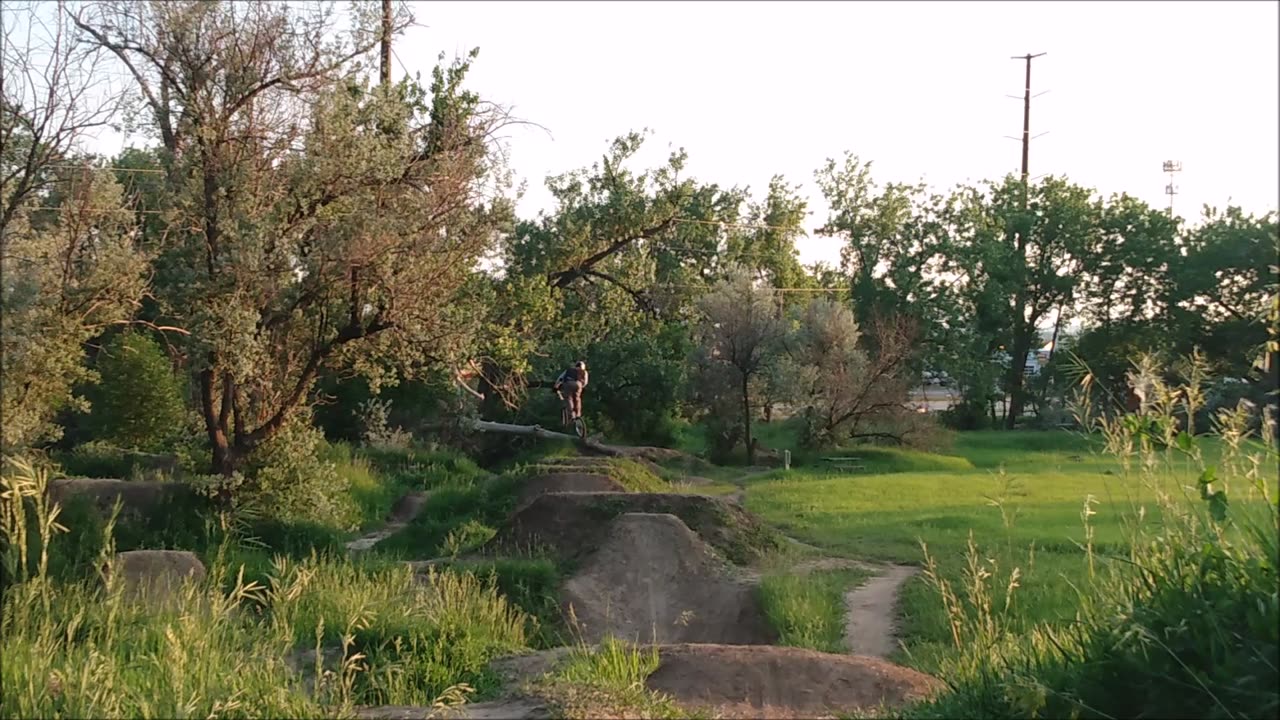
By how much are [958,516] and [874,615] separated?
5938 millimetres

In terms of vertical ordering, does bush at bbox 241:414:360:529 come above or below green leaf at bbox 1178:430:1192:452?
below

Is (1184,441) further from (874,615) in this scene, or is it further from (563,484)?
(563,484)

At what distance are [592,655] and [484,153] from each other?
9.00 metres

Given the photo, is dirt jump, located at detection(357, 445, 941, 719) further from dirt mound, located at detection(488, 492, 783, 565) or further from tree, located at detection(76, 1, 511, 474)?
tree, located at detection(76, 1, 511, 474)

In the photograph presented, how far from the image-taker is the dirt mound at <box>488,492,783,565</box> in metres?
13.4

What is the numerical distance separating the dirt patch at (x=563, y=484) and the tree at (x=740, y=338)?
10321 millimetres

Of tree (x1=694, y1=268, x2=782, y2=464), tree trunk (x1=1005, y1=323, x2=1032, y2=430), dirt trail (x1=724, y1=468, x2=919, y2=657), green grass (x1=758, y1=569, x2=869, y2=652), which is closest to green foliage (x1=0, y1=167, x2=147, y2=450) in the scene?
green grass (x1=758, y1=569, x2=869, y2=652)

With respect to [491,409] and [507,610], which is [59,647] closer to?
[507,610]

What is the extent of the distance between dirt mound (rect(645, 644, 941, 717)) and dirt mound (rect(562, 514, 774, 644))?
140 inches

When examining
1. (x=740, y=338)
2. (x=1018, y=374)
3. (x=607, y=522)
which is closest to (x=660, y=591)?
(x=607, y=522)

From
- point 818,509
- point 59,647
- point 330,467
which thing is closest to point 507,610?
point 59,647

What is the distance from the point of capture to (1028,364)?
47.3m

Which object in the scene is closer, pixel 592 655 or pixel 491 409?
pixel 592 655

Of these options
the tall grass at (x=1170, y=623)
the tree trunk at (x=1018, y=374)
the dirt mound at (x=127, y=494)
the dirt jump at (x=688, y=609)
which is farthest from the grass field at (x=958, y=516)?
the tree trunk at (x=1018, y=374)
